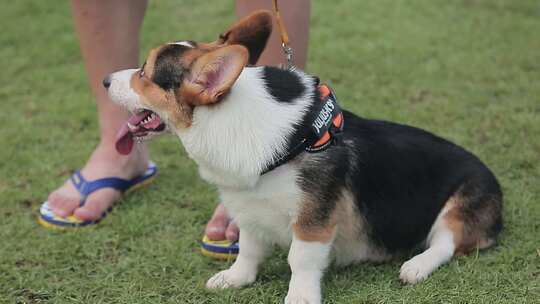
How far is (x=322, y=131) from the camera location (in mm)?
2568

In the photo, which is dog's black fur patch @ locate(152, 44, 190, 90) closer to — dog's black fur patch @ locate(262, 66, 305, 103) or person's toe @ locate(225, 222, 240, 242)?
dog's black fur patch @ locate(262, 66, 305, 103)

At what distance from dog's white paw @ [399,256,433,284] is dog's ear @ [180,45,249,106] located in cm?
108

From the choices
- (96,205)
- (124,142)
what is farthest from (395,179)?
(96,205)

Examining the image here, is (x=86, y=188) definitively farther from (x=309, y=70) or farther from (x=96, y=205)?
(x=309, y=70)

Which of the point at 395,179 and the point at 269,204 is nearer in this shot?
the point at 269,204

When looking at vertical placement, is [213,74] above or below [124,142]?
above

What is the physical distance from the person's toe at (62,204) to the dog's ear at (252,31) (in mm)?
1328

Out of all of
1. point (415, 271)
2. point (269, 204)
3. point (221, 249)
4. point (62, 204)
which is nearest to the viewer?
point (269, 204)

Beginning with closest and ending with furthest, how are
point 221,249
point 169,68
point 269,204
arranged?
point 169,68 → point 269,204 → point 221,249

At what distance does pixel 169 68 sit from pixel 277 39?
0.90 m

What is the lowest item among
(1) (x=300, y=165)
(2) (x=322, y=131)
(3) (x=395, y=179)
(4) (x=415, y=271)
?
(4) (x=415, y=271)

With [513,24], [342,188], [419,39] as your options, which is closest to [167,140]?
[342,188]

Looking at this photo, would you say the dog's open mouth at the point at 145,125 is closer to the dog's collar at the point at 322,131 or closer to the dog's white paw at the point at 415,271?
the dog's collar at the point at 322,131

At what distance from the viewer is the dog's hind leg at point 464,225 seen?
9.61 feet
